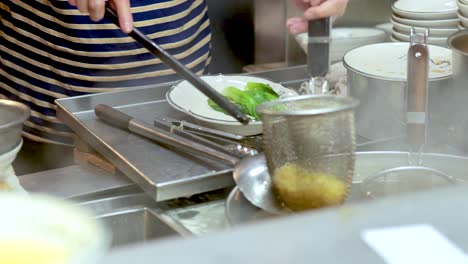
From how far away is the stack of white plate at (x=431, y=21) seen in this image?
74.9 inches

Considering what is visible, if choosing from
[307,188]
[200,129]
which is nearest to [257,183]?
Answer: [307,188]

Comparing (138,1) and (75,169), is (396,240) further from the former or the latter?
(138,1)

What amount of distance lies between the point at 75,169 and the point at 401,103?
0.63 metres

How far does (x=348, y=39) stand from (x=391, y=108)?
0.59 meters

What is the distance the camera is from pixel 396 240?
20.3 inches

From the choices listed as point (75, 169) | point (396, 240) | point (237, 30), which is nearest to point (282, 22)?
point (237, 30)

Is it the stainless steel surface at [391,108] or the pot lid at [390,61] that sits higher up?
the pot lid at [390,61]

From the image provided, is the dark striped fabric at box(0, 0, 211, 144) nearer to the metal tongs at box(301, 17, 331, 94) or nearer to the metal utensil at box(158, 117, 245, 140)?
the metal utensil at box(158, 117, 245, 140)

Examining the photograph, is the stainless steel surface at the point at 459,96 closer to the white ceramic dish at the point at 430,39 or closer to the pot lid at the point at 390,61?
the pot lid at the point at 390,61

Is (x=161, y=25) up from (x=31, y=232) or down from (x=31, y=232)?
down

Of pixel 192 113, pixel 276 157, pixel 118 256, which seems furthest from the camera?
pixel 192 113

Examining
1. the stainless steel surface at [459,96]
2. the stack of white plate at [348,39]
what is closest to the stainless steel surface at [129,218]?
the stainless steel surface at [459,96]

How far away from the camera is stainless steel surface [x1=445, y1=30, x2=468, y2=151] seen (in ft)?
4.63

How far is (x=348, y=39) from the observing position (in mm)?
2031
